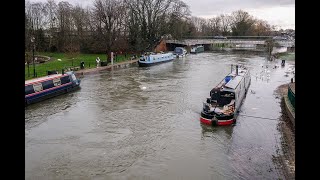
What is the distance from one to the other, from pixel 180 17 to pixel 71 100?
49.8 meters

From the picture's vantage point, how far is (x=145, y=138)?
15797 millimetres

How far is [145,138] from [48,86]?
11.2 metres

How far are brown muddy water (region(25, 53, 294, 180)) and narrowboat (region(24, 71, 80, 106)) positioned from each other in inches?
22.7

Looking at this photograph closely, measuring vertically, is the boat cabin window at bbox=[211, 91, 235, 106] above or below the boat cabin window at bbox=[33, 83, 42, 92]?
below

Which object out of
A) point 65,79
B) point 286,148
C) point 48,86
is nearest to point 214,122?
point 286,148

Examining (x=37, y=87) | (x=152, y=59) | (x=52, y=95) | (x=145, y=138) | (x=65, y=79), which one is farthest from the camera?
(x=152, y=59)

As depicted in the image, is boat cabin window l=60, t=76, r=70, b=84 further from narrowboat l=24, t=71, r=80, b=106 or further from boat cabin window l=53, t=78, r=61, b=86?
boat cabin window l=53, t=78, r=61, b=86

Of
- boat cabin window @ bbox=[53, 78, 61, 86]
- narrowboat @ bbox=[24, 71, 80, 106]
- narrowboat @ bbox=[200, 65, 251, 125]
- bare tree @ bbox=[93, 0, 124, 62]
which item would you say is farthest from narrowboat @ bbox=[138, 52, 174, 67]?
narrowboat @ bbox=[200, 65, 251, 125]

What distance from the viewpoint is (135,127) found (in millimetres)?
17422

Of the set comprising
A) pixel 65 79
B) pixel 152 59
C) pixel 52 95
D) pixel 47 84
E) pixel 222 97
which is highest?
pixel 152 59

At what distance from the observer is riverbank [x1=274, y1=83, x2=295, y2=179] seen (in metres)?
12.2

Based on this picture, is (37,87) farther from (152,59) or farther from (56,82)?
(152,59)

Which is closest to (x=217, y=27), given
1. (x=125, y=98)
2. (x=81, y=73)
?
(x=81, y=73)
